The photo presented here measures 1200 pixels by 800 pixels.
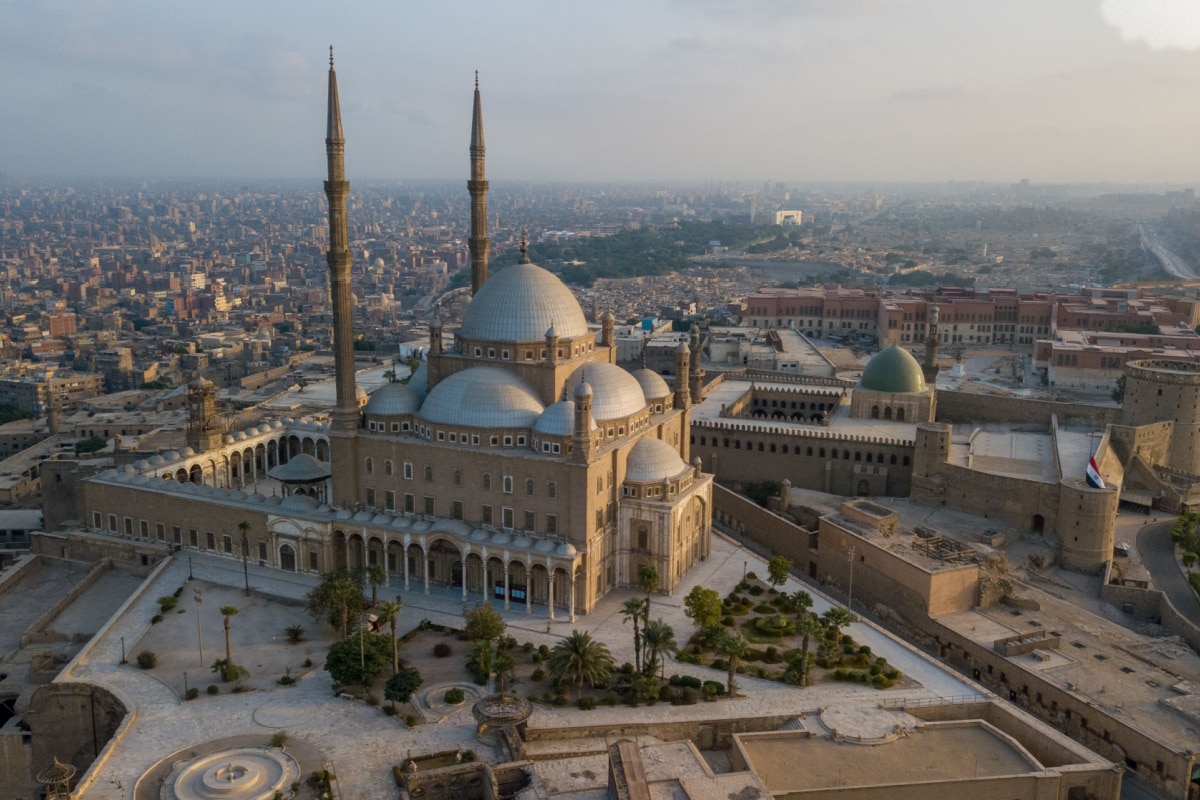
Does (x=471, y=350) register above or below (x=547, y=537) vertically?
above

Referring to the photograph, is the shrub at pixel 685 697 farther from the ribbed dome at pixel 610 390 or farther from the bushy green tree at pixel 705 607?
the ribbed dome at pixel 610 390

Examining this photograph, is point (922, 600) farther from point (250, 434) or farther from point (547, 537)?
point (250, 434)

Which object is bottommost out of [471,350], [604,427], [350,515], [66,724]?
[66,724]

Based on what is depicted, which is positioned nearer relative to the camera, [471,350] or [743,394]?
[471,350]

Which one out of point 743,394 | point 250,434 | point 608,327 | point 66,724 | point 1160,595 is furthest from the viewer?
point 743,394

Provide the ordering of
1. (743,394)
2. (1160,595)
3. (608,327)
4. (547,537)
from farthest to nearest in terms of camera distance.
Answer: (743,394) < (608,327) < (1160,595) < (547,537)

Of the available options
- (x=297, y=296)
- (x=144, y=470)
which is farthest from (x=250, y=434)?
(x=297, y=296)

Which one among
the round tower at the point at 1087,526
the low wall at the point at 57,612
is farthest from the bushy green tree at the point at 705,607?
the low wall at the point at 57,612
